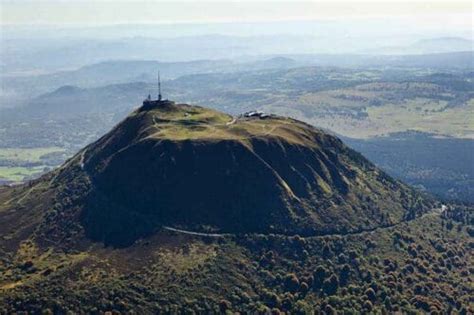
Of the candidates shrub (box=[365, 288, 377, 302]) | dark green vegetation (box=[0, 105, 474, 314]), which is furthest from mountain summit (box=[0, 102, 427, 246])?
shrub (box=[365, 288, 377, 302])

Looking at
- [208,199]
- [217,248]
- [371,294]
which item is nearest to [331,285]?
[371,294]

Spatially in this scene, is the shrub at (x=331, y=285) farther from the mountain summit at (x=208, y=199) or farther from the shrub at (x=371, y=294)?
the mountain summit at (x=208, y=199)

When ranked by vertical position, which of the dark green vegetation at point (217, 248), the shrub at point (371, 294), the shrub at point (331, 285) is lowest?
the shrub at point (371, 294)

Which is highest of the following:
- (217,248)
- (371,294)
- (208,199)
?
(208,199)

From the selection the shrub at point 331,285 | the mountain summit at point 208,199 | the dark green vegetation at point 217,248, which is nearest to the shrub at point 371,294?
the dark green vegetation at point 217,248

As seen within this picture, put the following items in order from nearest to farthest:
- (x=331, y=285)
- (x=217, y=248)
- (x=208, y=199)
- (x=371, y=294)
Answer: (x=371, y=294) < (x=331, y=285) < (x=217, y=248) < (x=208, y=199)

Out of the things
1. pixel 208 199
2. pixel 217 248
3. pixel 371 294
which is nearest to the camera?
pixel 371 294

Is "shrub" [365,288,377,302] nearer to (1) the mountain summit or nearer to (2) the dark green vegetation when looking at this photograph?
(2) the dark green vegetation

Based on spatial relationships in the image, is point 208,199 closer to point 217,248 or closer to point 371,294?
point 217,248

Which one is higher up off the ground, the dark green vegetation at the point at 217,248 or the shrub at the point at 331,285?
the dark green vegetation at the point at 217,248
